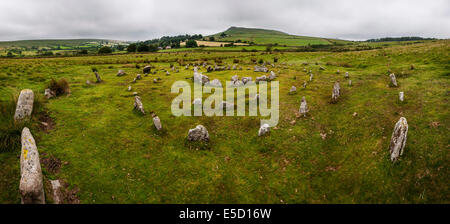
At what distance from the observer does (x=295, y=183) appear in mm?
10500

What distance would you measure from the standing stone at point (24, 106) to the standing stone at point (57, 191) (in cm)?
717

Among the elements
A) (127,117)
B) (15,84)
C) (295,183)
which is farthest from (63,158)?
(15,84)

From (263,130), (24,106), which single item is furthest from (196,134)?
(24,106)

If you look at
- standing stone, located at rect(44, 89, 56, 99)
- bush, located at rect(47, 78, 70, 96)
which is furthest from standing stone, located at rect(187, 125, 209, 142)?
bush, located at rect(47, 78, 70, 96)

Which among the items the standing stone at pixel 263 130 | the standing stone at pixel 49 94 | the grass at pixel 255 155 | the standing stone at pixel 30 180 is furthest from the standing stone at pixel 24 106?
the standing stone at pixel 263 130

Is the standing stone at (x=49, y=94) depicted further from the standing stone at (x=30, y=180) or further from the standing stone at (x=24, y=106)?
the standing stone at (x=30, y=180)

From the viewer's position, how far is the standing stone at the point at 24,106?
499 inches

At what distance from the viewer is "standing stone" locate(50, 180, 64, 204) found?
797cm

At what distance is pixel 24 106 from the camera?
42.6 feet

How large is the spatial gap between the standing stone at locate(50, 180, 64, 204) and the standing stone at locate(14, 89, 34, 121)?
23.5 ft

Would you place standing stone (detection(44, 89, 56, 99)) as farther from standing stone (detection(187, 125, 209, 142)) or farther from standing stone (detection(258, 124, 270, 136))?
standing stone (detection(258, 124, 270, 136))

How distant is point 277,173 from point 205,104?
11.3m
